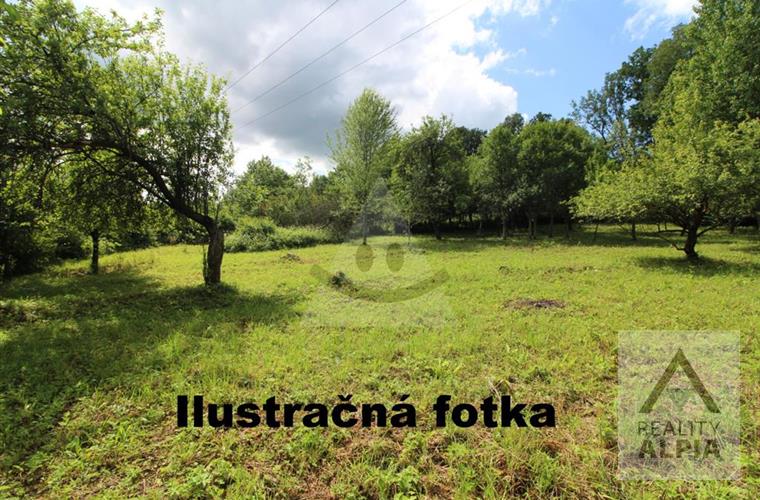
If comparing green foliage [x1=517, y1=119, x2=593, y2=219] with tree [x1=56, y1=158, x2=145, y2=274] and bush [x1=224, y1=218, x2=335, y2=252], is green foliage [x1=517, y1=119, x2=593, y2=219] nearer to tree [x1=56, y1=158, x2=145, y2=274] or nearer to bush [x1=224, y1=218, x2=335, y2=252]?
bush [x1=224, y1=218, x2=335, y2=252]

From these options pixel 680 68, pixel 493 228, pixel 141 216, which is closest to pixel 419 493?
pixel 141 216

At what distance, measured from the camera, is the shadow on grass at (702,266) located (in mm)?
9391

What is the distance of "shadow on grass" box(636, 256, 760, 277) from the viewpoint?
9.39 meters

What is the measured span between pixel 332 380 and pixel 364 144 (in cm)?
1908

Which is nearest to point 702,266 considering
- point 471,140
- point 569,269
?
point 569,269

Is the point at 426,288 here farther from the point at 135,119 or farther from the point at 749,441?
the point at 135,119

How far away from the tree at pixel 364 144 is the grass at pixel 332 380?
45.1 ft

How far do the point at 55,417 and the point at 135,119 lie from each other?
688 centimetres

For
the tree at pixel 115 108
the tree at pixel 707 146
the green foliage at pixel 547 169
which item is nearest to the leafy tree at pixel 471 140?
the green foliage at pixel 547 169

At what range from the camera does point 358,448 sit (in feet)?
9.09

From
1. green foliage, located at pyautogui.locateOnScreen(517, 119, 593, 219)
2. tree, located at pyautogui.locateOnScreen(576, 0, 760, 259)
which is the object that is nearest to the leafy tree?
green foliage, located at pyautogui.locateOnScreen(517, 119, 593, 219)

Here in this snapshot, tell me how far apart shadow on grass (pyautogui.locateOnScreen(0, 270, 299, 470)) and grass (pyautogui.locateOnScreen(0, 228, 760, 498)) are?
0.03 m

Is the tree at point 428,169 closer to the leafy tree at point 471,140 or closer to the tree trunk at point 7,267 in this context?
the tree trunk at point 7,267

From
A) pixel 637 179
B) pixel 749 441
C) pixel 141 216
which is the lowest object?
pixel 749 441
